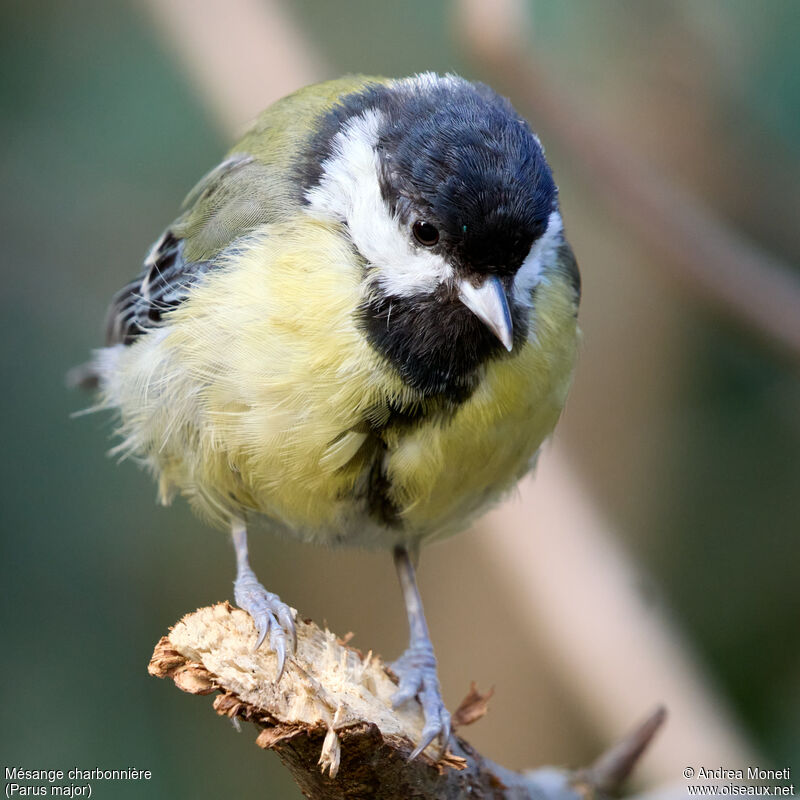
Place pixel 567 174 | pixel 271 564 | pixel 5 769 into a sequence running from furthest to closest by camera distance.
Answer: pixel 567 174 < pixel 271 564 < pixel 5 769

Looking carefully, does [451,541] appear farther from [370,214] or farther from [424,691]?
[370,214]

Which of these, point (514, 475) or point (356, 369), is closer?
point (356, 369)

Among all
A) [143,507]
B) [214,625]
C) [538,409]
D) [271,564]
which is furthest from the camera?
[271,564]

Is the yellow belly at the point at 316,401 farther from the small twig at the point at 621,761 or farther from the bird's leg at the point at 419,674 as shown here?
the small twig at the point at 621,761

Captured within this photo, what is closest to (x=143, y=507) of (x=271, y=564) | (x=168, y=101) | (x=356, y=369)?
(x=271, y=564)

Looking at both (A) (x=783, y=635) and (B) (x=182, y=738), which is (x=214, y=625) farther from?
(A) (x=783, y=635)

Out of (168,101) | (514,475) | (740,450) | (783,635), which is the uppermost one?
(168,101)

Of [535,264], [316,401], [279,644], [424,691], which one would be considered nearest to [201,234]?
[316,401]

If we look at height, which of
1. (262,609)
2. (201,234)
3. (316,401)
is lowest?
(262,609)
